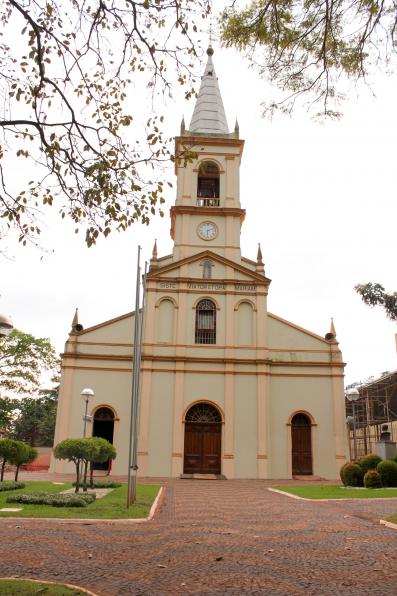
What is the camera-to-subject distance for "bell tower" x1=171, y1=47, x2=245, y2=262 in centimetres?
2798

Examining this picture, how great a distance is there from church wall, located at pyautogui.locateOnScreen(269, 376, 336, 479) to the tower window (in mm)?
6006

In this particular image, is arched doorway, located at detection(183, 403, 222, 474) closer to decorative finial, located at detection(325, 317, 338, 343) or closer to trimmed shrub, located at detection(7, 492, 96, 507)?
decorative finial, located at detection(325, 317, 338, 343)

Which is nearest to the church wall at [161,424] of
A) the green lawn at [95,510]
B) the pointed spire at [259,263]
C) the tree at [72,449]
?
the pointed spire at [259,263]

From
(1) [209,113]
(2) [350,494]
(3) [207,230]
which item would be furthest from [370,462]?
(1) [209,113]

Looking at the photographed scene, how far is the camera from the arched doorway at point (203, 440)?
24.6 metres

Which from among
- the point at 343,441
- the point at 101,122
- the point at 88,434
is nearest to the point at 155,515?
the point at 101,122

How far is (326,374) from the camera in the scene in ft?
85.6

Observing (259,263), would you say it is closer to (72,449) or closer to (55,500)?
(72,449)

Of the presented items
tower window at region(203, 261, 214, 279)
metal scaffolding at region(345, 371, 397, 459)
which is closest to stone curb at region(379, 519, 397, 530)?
tower window at region(203, 261, 214, 279)

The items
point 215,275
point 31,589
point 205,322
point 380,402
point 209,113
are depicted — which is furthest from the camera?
point 380,402

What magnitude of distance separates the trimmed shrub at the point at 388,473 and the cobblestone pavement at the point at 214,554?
6902 millimetres

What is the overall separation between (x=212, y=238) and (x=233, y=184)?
11.0 feet

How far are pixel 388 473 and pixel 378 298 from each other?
1154 cm

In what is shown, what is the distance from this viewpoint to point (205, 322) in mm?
26766
